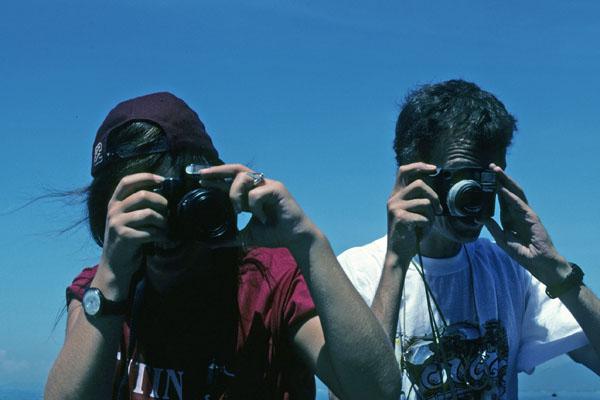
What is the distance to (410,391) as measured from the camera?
12.2 feet

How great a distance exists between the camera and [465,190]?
12.1ft

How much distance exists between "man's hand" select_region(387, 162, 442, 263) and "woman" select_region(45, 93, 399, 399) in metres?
0.62

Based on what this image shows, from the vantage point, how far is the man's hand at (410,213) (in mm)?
3605

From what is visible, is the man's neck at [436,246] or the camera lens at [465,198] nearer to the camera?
the camera lens at [465,198]

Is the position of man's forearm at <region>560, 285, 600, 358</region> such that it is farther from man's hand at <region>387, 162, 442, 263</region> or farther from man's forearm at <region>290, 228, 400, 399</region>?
man's forearm at <region>290, 228, 400, 399</region>

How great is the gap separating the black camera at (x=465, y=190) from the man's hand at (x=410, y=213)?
3.0 inches

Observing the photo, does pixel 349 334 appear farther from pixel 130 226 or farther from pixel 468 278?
pixel 468 278

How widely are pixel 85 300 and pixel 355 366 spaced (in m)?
0.89

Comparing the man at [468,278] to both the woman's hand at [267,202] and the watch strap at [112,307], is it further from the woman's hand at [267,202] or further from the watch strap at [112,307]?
the watch strap at [112,307]

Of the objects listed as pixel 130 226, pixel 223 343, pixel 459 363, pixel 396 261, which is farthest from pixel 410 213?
pixel 130 226

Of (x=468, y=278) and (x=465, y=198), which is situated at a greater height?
(x=465, y=198)

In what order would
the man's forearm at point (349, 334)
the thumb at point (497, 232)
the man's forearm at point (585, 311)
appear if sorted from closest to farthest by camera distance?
the man's forearm at point (349, 334)
the man's forearm at point (585, 311)
the thumb at point (497, 232)

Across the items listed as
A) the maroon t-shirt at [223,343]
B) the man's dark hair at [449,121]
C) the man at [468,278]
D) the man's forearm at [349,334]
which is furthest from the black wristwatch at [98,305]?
the man's dark hair at [449,121]

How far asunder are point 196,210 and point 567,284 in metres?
1.82
